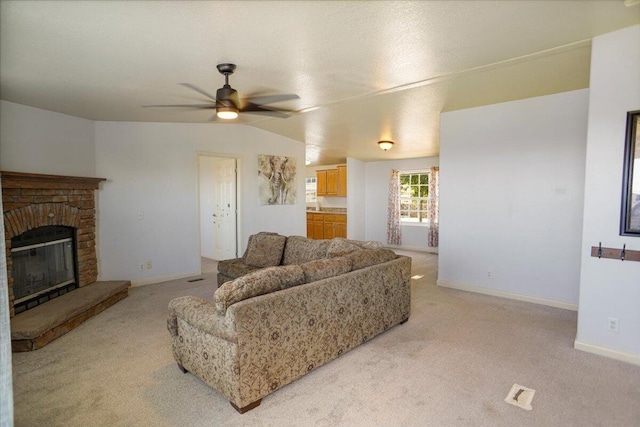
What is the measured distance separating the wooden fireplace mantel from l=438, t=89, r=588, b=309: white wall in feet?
15.7

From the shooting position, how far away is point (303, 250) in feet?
13.7

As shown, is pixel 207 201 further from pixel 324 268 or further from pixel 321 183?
pixel 324 268

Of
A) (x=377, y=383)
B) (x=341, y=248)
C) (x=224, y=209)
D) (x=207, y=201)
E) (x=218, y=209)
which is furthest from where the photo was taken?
(x=207, y=201)

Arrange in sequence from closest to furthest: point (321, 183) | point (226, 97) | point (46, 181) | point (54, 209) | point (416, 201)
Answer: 1. point (226, 97)
2. point (46, 181)
3. point (54, 209)
4. point (416, 201)
5. point (321, 183)

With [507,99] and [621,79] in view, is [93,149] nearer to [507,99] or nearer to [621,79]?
[507,99]

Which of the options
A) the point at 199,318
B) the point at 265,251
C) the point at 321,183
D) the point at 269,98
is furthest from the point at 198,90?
the point at 321,183

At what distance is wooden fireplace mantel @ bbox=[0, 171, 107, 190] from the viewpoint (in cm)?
346

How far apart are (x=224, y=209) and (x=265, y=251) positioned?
106 inches

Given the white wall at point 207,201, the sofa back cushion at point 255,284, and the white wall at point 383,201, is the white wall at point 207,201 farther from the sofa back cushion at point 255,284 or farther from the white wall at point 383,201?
the sofa back cushion at point 255,284

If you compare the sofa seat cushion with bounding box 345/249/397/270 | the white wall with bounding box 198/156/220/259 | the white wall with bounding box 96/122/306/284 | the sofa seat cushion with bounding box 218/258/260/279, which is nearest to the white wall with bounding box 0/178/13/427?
the sofa seat cushion with bounding box 345/249/397/270

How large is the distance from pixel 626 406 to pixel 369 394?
5.25 feet

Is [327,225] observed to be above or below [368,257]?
below

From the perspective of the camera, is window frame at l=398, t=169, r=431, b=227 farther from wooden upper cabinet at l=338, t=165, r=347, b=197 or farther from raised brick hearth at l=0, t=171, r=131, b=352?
raised brick hearth at l=0, t=171, r=131, b=352

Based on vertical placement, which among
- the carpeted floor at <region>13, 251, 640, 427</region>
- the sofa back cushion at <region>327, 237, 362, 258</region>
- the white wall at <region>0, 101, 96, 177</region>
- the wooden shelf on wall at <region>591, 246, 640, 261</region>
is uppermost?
the white wall at <region>0, 101, 96, 177</region>
